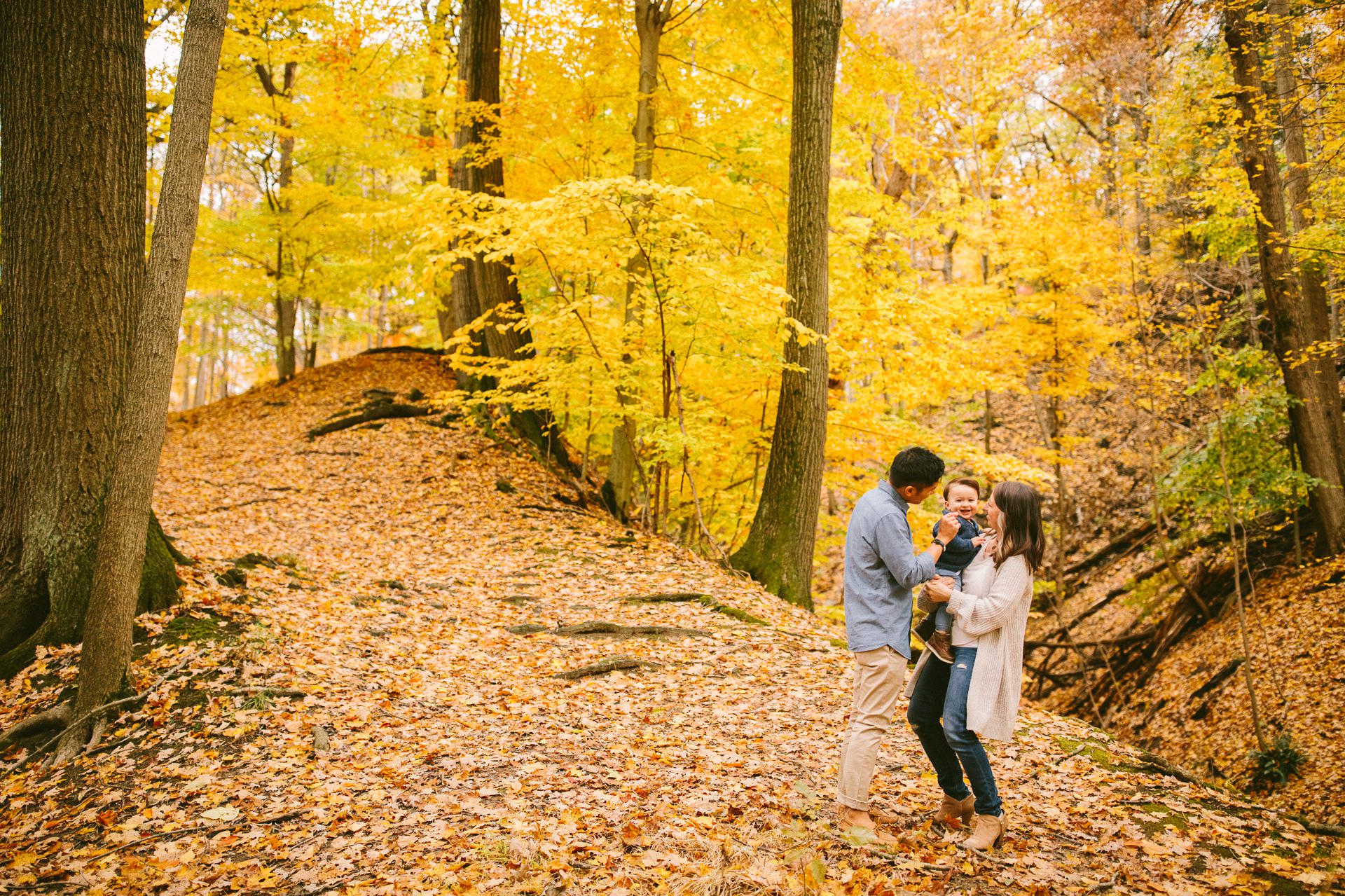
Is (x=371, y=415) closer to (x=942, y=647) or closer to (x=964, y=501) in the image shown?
(x=964, y=501)

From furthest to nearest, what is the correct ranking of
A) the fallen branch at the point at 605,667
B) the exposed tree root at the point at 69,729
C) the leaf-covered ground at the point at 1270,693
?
1. the leaf-covered ground at the point at 1270,693
2. the fallen branch at the point at 605,667
3. the exposed tree root at the point at 69,729

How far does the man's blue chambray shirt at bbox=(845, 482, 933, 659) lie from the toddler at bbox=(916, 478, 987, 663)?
0.46 feet

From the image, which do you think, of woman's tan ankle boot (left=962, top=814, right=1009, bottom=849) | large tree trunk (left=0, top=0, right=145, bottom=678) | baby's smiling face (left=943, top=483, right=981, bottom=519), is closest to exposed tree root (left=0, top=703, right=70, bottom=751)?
large tree trunk (left=0, top=0, right=145, bottom=678)

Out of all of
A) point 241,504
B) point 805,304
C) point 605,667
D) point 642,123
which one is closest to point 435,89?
point 642,123

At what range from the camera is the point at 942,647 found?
3492 mm

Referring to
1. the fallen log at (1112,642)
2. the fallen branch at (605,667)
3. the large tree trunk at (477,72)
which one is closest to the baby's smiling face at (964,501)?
the fallen branch at (605,667)

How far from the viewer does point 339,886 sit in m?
3.03

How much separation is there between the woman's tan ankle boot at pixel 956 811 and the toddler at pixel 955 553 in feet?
2.18

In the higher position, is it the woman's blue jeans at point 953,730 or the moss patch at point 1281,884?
the woman's blue jeans at point 953,730

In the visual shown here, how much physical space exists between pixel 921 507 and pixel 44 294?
41.0 ft

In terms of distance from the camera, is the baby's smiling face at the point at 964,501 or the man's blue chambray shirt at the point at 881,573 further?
the baby's smiling face at the point at 964,501

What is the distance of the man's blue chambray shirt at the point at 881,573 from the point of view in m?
3.37

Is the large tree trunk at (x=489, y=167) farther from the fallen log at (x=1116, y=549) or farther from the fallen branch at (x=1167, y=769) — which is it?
the fallen log at (x=1116, y=549)

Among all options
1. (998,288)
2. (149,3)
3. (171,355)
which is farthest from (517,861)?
(998,288)
